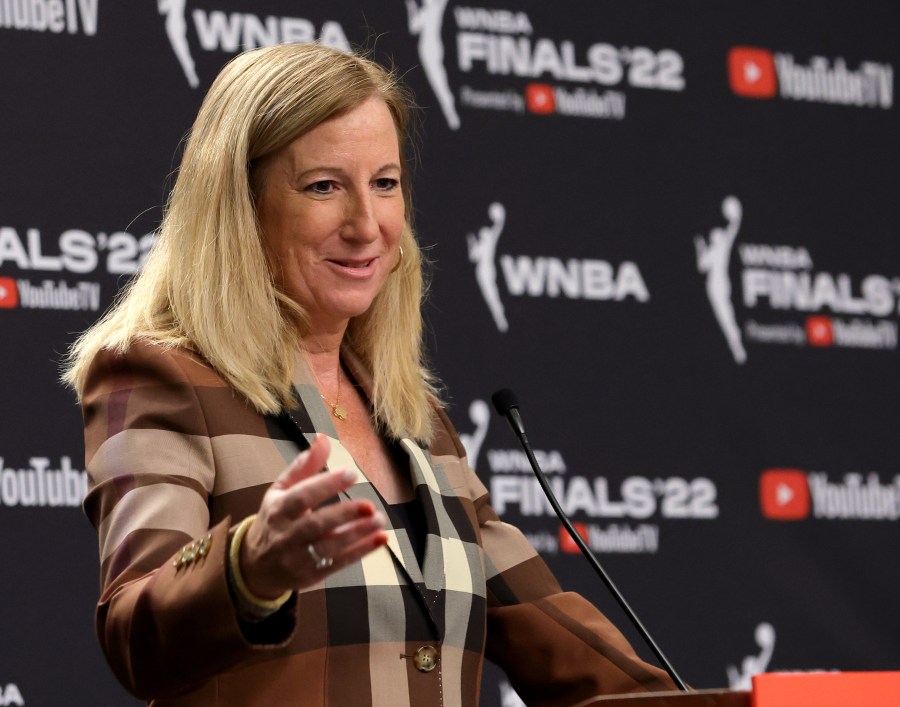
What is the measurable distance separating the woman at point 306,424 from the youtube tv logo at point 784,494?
58.9 inches

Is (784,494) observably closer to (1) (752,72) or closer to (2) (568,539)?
(2) (568,539)

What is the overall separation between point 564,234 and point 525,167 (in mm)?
193

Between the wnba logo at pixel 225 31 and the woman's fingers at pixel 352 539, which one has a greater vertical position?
the wnba logo at pixel 225 31

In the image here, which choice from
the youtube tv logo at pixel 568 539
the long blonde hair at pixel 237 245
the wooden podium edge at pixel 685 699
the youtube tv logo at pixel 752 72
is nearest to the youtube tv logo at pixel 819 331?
the youtube tv logo at pixel 752 72

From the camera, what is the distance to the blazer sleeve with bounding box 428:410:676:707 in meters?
1.86

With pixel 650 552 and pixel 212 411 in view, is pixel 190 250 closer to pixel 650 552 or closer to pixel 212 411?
pixel 212 411

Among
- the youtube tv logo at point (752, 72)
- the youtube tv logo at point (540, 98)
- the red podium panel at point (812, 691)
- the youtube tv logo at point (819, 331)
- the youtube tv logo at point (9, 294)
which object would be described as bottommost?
the red podium panel at point (812, 691)

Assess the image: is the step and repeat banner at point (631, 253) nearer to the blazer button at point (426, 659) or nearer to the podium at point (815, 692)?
the blazer button at point (426, 659)

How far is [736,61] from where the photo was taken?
11.5 feet

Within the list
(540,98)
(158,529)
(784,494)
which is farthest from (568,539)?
(158,529)

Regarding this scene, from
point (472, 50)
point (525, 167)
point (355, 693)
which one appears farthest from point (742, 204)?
point (355, 693)

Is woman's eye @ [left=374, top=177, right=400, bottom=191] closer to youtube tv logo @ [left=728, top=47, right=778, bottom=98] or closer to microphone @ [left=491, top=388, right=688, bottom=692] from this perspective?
microphone @ [left=491, top=388, right=688, bottom=692]

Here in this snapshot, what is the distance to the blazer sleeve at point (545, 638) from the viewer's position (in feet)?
6.11

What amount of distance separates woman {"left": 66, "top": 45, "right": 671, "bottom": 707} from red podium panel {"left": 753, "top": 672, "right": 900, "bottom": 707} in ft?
1.61
